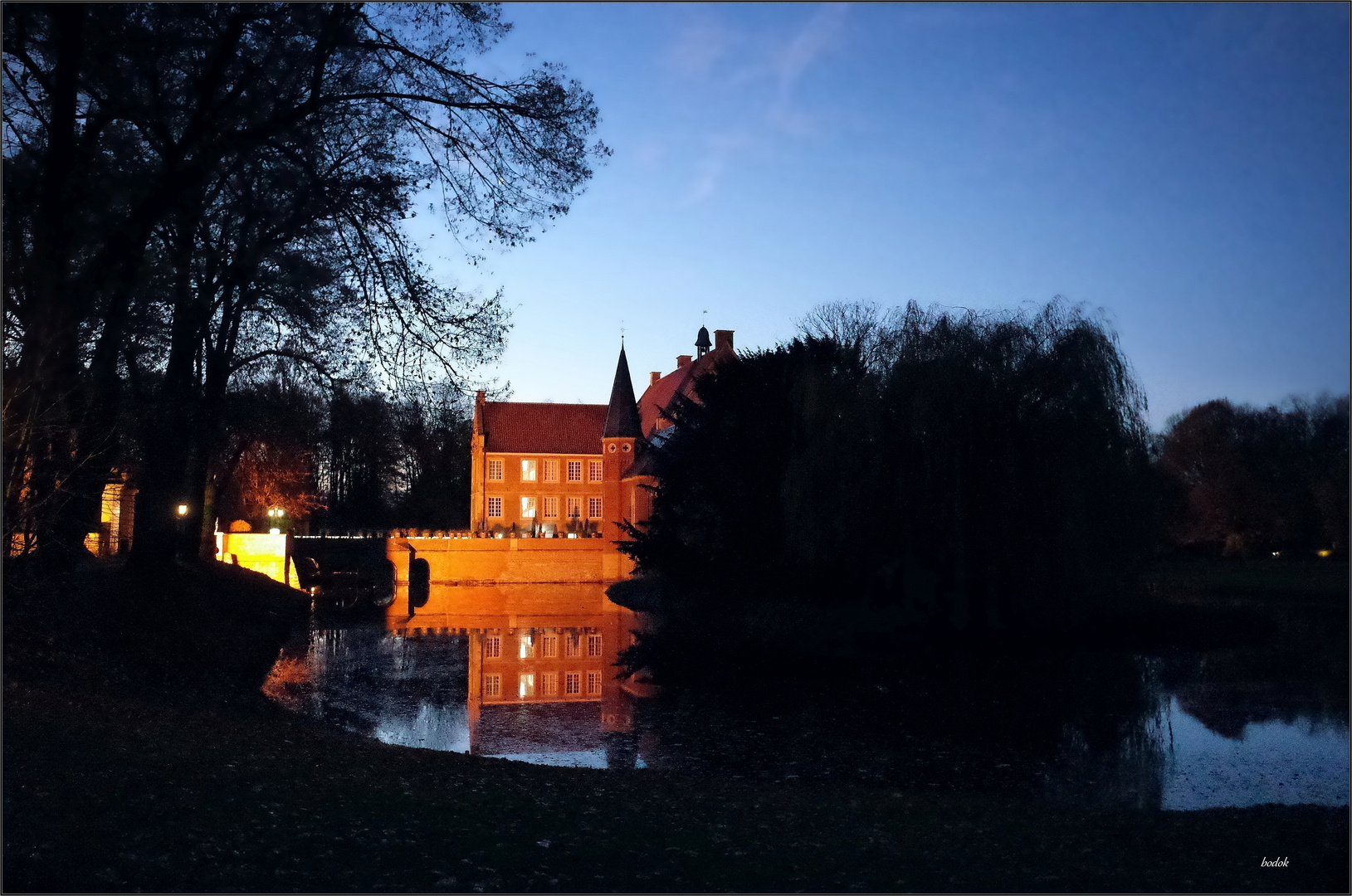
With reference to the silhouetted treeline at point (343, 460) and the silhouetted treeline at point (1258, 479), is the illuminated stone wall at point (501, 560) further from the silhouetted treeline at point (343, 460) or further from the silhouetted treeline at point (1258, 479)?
the silhouetted treeline at point (1258, 479)

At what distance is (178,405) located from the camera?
14.7 metres

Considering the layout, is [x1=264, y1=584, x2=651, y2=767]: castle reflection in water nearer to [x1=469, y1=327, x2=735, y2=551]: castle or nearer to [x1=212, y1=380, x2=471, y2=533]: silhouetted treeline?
[x1=212, y1=380, x2=471, y2=533]: silhouetted treeline

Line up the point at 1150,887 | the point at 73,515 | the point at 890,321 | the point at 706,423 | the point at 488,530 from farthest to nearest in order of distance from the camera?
the point at 488,530 → the point at 706,423 → the point at 890,321 → the point at 73,515 → the point at 1150,887

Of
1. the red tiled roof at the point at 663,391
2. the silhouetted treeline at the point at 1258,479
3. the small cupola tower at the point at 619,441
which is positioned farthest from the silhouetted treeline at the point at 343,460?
the silhouetted treeline at the point at 1258,479

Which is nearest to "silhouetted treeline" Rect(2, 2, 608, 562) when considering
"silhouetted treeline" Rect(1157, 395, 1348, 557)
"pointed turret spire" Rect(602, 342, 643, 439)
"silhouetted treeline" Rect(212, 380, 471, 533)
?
"silhouetted treeline" Rect(212, 380, 471, 533)

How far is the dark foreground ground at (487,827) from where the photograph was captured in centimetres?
527

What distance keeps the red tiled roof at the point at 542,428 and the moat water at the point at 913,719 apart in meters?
35.3

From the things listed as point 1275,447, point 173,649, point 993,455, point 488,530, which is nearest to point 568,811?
point 173,649

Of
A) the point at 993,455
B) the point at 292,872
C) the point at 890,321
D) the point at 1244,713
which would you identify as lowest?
the point at 1244,713

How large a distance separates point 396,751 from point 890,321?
15.5 meters

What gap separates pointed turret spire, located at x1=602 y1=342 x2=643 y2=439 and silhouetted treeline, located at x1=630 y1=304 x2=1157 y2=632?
28.5 meters

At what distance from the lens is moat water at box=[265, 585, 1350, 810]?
10523 mm

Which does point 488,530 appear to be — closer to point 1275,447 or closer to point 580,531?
point 580,531

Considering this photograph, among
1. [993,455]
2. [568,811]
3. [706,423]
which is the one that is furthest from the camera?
[706,423]
